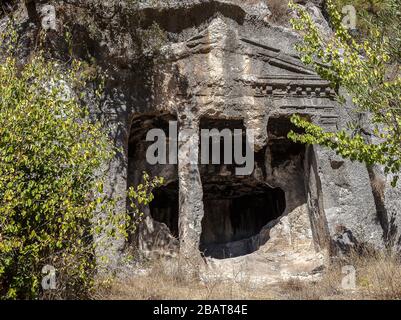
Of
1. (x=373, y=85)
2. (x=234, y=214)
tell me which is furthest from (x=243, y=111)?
(x=234, y=214)

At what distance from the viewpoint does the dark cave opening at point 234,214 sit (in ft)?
43.4

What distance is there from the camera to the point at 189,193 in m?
9.24

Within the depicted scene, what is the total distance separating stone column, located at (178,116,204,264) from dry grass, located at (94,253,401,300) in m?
0.58

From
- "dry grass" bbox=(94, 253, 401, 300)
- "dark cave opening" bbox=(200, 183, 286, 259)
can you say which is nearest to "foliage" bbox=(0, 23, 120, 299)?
"dry grass" bbox=(94, 253, 401, 300)

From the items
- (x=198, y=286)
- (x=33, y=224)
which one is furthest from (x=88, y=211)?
(x=198, y=286)

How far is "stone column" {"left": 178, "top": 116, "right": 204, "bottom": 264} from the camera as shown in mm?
8945

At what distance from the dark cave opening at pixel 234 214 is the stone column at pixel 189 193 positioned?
369 centimetres
